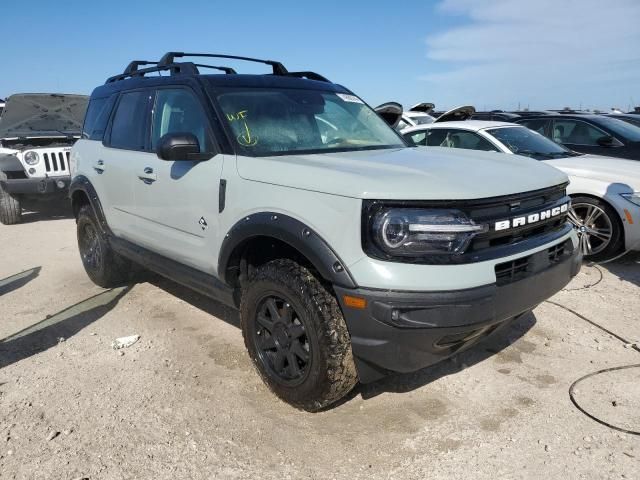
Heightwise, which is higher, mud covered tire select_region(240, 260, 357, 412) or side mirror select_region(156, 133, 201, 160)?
side mirror select_region(156, 133, 201, 160)

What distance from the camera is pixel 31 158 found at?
8.55 meters

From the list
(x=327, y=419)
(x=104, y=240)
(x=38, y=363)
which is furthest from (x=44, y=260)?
(x=327, y=419)

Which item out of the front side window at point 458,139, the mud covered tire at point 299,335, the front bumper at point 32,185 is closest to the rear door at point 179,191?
the mud covered tire at point 299,335

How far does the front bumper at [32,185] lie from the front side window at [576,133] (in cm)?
752

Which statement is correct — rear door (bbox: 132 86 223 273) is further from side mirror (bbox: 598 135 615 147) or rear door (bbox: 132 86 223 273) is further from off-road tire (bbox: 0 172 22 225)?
off-road tire (bbox: 0 172 22 225)

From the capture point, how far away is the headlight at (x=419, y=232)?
7.86ft

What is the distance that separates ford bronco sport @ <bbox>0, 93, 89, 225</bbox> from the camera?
8.47 meters

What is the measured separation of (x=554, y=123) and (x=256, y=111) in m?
5.48

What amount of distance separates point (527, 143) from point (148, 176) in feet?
15.0

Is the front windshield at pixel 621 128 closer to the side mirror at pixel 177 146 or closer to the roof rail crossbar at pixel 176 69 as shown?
the roof rail crossbar at pixel 176 69

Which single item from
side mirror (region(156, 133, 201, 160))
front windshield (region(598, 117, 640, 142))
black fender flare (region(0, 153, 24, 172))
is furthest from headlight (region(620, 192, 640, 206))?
black fender flare (region(0, 153, 24, 172))

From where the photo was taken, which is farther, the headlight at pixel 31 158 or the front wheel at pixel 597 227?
the headlight at pixel 31 158

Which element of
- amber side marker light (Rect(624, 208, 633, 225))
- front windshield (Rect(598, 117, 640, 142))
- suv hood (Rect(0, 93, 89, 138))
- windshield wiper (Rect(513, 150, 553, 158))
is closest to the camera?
amber side marker light (Rect(624, 208, 633, 225))

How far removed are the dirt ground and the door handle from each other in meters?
1.19
